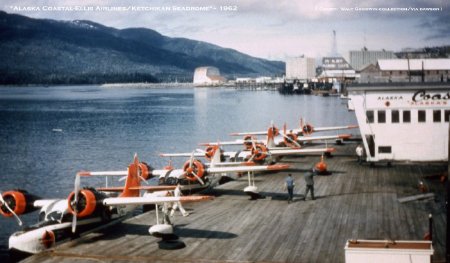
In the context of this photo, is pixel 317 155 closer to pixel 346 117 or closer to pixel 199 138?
pixel 199 138

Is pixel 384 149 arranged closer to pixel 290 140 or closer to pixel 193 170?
pixel 290 140

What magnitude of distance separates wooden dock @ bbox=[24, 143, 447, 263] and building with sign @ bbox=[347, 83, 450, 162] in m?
2.77

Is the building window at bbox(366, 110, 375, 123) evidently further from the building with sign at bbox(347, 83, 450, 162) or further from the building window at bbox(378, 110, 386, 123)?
the building window at bbox(378, 110, 386, 123)

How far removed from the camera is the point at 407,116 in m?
29.9

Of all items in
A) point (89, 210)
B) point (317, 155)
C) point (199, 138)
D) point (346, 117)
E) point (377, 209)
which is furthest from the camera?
point (346, 117)

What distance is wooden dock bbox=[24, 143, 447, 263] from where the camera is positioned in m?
16.1

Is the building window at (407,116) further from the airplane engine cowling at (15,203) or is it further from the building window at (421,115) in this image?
the airplane engine cowling at (15,203)

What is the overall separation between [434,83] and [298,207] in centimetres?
1330

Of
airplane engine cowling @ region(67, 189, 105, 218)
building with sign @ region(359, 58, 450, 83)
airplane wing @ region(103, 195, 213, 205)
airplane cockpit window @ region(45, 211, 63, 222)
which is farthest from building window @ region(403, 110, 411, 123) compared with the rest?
airplane cockpit window @ region(45, 211, 63, 222)

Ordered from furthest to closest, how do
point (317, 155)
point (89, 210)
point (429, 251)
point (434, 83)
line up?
1. point (317, 155)
2. point (434, 83)
3. point (89, 210)
4. point (429, 251)

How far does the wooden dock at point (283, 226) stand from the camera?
1608 centimetres

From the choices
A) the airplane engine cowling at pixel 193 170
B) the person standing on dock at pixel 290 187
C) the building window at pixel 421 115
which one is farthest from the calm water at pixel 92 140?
the building window at pixel 421 115

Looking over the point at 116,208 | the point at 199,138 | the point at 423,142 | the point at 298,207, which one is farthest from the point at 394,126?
the point at 199,138

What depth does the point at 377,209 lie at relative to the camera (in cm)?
2098
